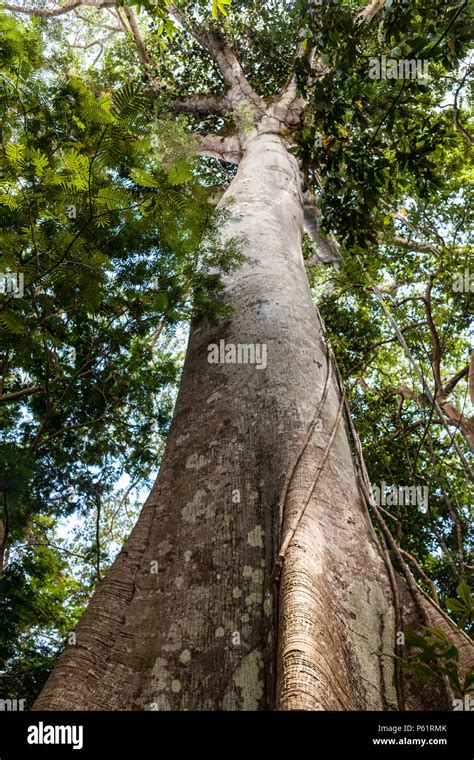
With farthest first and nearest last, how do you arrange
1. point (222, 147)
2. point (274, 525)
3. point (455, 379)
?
1. point (222, 147)
2. point (455, 379)
3. point (274, 525)

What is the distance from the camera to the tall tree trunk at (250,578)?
1596 millimetres

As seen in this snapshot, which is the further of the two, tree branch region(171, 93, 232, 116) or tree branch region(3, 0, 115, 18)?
tree branch region(3, 0, 115, 18)

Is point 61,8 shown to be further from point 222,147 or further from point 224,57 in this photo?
point 222,147

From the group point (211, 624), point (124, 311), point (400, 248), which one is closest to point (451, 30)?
point (124, 311)

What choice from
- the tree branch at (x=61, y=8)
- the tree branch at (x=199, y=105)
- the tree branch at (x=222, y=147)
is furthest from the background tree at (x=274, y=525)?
the tree branch at (x=61, y=8)

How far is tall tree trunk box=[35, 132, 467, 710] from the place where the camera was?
1.60 meters

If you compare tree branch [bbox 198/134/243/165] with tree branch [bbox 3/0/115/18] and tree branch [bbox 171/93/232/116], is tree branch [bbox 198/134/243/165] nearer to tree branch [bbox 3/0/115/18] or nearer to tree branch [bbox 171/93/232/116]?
tree branch [bbox 171/93/232/116]

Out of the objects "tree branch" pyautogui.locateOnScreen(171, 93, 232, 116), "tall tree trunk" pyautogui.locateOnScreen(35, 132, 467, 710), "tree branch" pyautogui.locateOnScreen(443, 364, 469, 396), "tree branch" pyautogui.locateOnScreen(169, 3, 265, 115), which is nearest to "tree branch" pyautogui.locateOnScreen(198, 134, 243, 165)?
"tree branch" pyautogui.locateOnScreen(169, 3, 265, 115)

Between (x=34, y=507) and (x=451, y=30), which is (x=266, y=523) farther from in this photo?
(x=451, y=30)

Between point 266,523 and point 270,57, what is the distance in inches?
380

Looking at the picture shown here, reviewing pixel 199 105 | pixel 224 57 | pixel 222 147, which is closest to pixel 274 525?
pixel 222 147

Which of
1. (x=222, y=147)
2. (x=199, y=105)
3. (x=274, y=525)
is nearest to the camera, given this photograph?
(x=274, y=525)

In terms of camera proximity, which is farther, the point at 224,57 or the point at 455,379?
the point at 224,57

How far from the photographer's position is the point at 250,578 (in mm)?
1853
